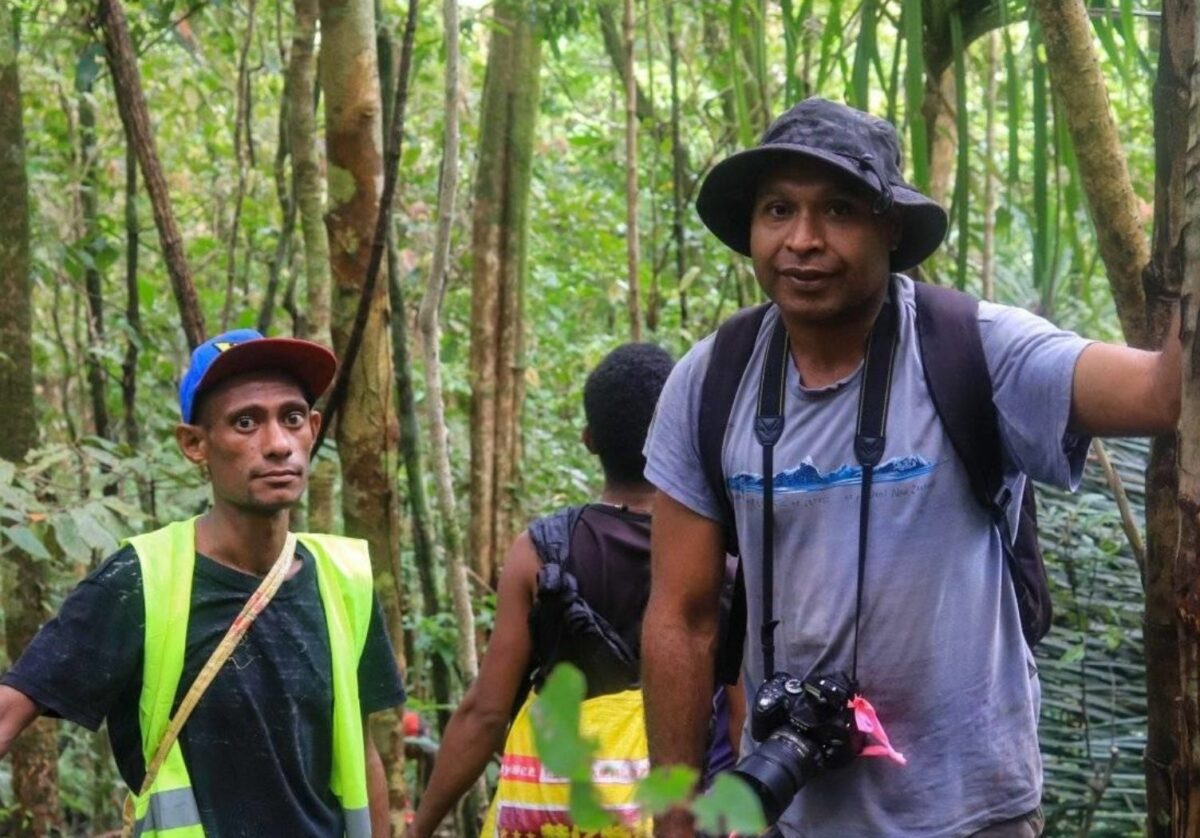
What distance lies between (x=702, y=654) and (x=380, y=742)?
6.58ft

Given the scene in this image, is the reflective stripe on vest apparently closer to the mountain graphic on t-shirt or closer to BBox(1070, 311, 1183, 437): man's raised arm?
the mountain graphic on t-shirt

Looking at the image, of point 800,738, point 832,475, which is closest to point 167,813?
point 800,738

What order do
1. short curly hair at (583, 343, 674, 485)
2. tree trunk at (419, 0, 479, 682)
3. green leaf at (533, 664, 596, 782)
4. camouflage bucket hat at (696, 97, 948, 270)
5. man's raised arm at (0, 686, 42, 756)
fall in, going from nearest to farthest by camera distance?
1. green leaf at (533, 664, 596, 782)
2. camouflage bucket hat at (696, 97, 948, 270)
3. man's raised arm at (0, 686, 42, 756)
4. short curly hair at (583, 343, 674, 485)
5. tree trunk at (419, 0, 479, 682)

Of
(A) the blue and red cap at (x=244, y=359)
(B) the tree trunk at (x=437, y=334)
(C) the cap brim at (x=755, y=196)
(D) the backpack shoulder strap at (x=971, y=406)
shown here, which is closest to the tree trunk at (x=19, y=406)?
(B) the tree trunk at (x=437, y=334)

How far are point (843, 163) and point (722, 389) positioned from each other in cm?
42

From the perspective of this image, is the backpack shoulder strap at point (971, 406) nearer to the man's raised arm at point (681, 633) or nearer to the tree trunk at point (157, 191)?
the man's raised arm at point (681, 633)

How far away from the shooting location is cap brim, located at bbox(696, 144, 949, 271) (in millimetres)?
2512

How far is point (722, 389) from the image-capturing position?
8.61ft

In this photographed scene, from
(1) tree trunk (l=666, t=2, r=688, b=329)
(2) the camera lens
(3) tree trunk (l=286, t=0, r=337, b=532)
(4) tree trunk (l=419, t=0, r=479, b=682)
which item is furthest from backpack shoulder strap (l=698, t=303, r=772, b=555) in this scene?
(1) tree trunk (l=666, t=2, r=688, b=329)

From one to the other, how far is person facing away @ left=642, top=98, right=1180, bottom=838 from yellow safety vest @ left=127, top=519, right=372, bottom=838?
888mm

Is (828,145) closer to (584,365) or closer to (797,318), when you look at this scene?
(797,318)

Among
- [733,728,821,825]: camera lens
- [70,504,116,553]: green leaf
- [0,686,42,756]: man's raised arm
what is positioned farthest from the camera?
[70,504,116,553]: green leaf

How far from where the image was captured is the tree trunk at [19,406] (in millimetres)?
5496

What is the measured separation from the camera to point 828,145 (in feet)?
8.18
